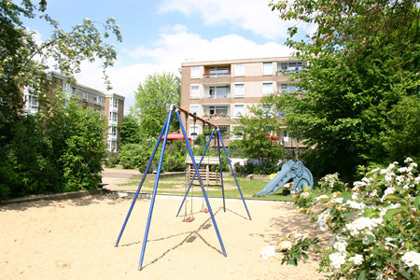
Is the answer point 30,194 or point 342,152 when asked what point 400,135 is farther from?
point 30,194

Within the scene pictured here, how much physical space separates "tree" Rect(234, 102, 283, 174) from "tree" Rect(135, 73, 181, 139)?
23.6m

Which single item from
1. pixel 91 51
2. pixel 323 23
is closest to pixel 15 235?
pixel 91 51

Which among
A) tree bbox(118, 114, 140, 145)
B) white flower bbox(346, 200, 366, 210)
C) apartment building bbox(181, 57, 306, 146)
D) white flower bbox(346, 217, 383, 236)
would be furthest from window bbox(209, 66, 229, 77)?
white flower bbox(346, 217, 383, 236)

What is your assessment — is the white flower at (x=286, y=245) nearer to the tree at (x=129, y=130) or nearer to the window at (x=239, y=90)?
the window at (x=239, y=90)

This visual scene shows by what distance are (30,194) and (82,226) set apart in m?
3.62

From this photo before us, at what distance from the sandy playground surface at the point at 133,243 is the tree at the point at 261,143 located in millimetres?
13144

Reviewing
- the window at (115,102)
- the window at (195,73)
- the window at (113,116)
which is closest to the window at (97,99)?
the window at (115,102)

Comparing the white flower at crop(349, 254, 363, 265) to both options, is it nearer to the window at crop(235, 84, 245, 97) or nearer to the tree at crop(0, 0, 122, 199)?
the tree at crop(0, 0, 122, 199)

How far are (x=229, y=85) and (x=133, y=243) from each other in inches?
1481

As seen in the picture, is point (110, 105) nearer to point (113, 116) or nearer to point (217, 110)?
point (113, 116)

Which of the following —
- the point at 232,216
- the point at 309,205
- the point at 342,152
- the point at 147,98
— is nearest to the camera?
the point at 309,205

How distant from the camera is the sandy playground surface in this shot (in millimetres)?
4082

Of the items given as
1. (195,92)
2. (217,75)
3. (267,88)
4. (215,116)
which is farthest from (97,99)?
(267,88)

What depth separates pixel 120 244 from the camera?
211 inches
